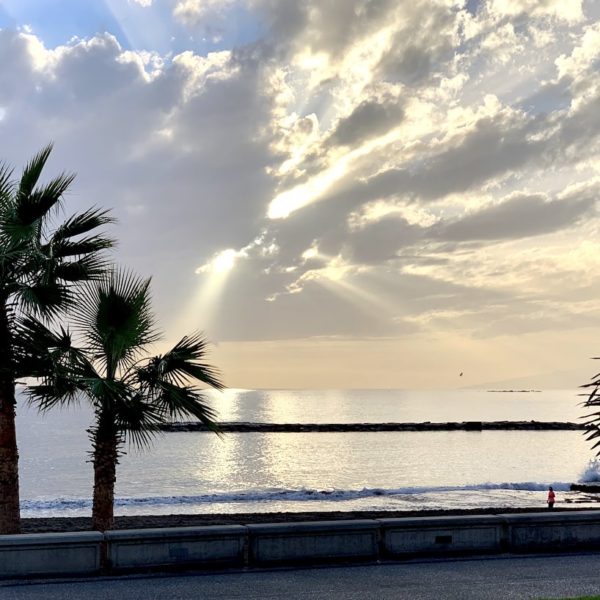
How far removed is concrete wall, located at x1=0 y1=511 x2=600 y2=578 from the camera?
10.9 m

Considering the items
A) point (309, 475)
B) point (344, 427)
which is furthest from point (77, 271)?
point (344, 427)

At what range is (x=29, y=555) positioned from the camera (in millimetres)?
10719

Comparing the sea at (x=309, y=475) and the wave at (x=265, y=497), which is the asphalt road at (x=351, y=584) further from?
the wave at (x=265, y=497)

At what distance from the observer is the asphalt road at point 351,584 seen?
9.77 meters

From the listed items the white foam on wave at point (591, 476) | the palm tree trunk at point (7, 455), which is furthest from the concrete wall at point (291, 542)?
the white foam on wave at point (591, 476)

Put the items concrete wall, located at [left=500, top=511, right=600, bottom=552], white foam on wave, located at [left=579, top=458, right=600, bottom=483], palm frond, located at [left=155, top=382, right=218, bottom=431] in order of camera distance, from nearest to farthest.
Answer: concrete wall, located at [left=500, top=511, right=600, bottom=552], palm frond, located at [left=155, top=382, right=218, bottom=431], white foam on wave, located at [left=579, top=458, right=600, bottom=483]

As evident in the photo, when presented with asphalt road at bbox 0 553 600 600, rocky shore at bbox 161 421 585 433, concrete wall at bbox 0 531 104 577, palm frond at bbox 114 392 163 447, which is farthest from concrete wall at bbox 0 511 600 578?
rocky shore at bbox 161 421 585 433

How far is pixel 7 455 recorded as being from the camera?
558 inches

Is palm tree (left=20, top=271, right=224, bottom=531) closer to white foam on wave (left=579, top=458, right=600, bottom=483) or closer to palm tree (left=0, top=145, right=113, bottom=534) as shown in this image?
palm tree (left=0, top=145, right=113, bottom=534)

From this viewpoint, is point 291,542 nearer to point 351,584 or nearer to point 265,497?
point 351,584

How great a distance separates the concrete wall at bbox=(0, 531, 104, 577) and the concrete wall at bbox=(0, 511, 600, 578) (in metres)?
0.01

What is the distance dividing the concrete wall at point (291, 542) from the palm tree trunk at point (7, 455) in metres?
3.55

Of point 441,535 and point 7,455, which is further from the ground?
point 7,455

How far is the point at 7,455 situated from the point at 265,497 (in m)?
32.1
